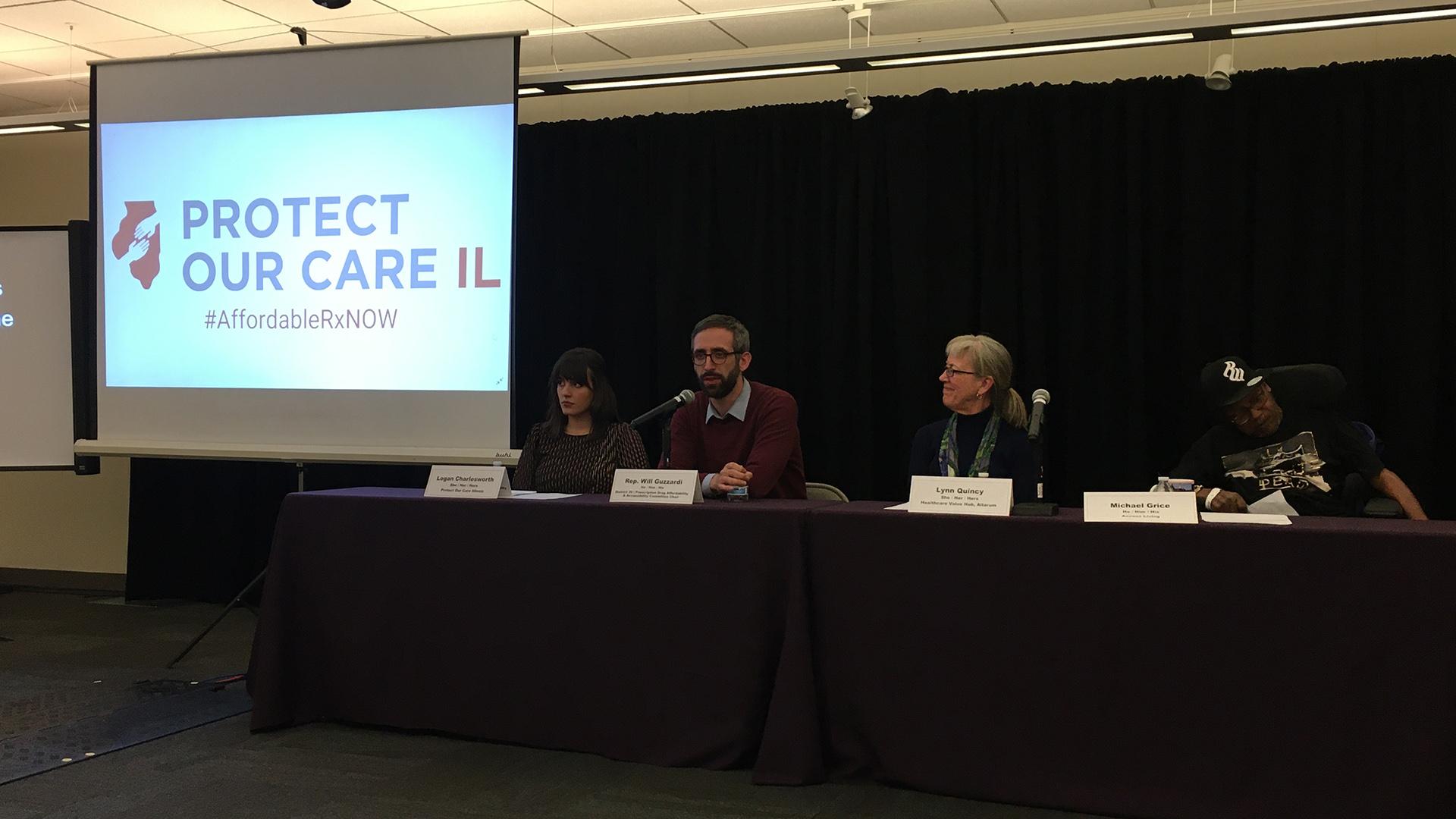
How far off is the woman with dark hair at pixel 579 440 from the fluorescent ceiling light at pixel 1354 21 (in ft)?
7.38

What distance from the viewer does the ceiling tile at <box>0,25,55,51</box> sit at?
16.1 feet

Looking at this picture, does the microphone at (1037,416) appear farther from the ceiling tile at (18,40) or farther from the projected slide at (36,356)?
the ceiling tile at (18,40)

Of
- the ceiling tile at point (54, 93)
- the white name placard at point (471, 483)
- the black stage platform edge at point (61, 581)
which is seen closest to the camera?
the white name placard at point (471, 483)

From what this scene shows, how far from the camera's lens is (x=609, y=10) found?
14.9ft

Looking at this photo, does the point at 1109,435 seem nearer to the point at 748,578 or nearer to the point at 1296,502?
the point at 1296,502

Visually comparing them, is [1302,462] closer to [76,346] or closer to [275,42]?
[76,346]

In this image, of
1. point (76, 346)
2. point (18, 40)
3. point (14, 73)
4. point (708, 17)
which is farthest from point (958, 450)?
point (14, 73)

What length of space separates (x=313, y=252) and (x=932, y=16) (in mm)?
2598

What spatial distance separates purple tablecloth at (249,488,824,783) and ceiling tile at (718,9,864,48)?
258cm

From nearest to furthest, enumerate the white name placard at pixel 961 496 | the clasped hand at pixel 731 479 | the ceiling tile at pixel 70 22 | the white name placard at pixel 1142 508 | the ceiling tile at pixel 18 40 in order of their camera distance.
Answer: the white name placard at pixel 1142 508 < the white name placard at pixel 961 496 < the clasped hand at pixel 731 479 < the ceiling tile at pixel 70 22 < the ceiling tile at pixel 18 40

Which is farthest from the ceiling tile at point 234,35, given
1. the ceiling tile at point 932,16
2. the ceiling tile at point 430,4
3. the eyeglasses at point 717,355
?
the eyeglasses at point 717,355

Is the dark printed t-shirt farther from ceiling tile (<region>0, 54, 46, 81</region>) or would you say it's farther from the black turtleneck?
ceiling tile (<region>0, 54, 46, 81</region>)

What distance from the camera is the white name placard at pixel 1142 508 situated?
2.28 meters

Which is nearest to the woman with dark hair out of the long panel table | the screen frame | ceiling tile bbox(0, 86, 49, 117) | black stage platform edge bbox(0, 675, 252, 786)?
the long panel table
